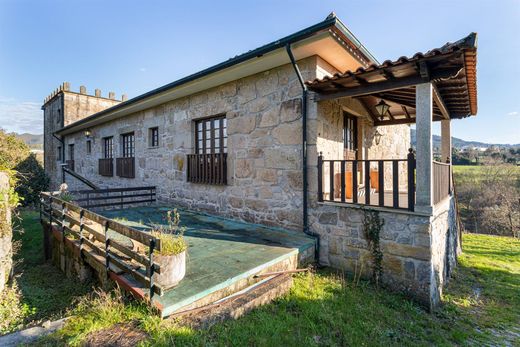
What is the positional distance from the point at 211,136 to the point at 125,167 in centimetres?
500

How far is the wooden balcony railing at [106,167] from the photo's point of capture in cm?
1066

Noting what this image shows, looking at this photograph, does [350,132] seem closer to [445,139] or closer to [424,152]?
[445,139]

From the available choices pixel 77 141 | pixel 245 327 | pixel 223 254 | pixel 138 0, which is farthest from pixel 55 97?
pixel 245 327

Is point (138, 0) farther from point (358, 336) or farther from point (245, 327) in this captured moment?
point (358, 336)

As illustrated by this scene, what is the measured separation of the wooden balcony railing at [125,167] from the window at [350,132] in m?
7.50

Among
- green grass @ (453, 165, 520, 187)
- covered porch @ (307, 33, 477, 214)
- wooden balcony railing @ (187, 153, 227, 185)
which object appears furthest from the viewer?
green grass @ (453, 165, 520, 187)

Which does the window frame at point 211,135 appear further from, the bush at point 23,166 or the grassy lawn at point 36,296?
the bush at point 23,166

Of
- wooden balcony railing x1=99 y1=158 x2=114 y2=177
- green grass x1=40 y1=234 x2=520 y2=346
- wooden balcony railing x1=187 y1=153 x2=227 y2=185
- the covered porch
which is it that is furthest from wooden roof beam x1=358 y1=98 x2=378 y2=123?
wooden balcony railing x1=99 y1=158 x2=114 y2=177

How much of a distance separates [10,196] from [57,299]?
80.6 inches

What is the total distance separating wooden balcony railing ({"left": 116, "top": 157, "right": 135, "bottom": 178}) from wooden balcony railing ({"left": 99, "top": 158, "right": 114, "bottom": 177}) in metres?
0.58

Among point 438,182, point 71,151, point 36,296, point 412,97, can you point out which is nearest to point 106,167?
point 71,151

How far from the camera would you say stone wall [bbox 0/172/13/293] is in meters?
4.16

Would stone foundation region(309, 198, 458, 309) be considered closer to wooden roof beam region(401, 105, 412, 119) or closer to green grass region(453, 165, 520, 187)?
wooden roof beam region(401, 105, 412, 119)

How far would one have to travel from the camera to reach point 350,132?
6.54 meters
